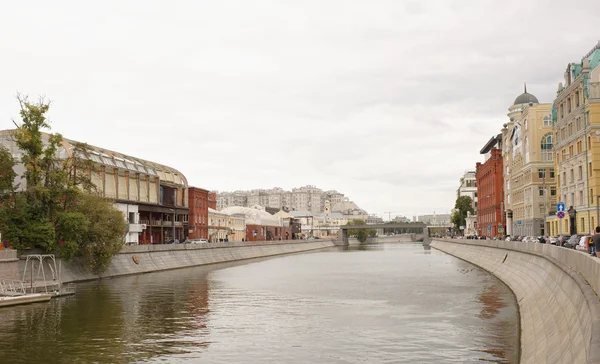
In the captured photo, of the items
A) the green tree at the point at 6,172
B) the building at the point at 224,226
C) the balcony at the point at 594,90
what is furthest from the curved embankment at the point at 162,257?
the balcony at the point at 594,90

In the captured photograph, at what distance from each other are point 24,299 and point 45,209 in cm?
1741

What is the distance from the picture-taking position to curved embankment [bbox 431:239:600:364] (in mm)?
16609

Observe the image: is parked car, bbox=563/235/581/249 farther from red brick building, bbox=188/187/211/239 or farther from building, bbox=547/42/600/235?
red brick building, bbox=188/187/211/239

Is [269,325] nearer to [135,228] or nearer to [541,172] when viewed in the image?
[135,228]

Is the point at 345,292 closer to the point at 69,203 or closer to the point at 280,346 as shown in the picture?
the point at 280,346

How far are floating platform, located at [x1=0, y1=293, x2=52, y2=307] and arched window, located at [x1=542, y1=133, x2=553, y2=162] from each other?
88305 millimetres

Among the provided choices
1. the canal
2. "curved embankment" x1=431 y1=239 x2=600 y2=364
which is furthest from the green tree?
"curved embankment" x1=431 y1=239 x2=600 y2=364

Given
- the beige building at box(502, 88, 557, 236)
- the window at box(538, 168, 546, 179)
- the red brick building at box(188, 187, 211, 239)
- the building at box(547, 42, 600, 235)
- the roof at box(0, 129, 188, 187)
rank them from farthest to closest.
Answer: the red brick building at box(188, 187, 211, 239)
the window at box(538, 168, 546, 179)
the beige building at box(502, 88, 557, 236)
the roof at box(0, 129, 188, 187)
the building at box(547, 42, 600, 235)

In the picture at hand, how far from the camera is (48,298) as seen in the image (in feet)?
151

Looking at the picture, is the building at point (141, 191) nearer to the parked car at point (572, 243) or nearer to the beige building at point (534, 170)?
the parked car at point (572, 243)

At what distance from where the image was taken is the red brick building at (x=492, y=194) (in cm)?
14538

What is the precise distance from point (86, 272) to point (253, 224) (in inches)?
5091

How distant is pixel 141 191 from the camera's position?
10362 cm

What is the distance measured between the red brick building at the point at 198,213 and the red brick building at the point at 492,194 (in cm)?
6741
